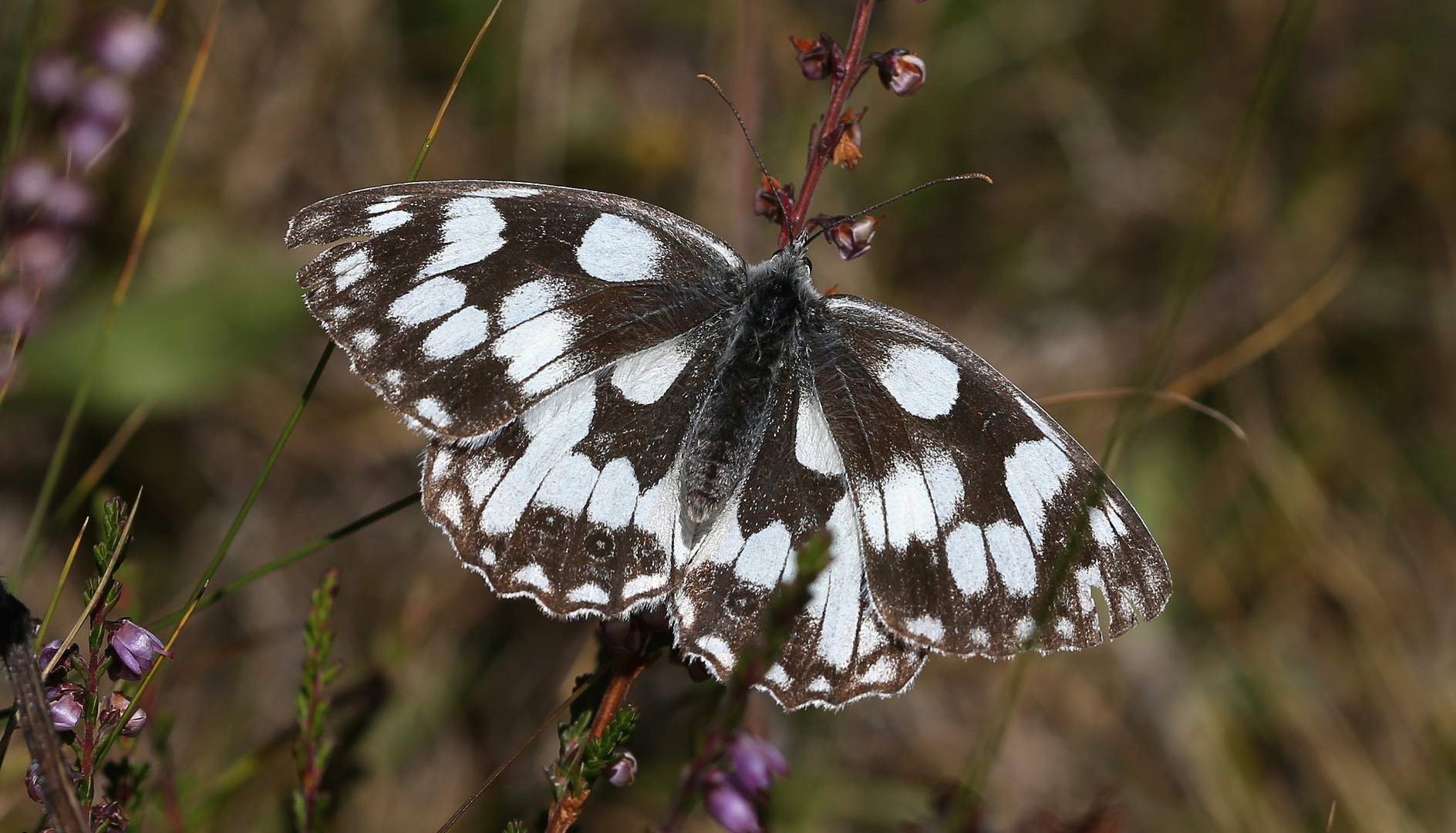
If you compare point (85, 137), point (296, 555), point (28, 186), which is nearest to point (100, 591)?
point (296, 555)

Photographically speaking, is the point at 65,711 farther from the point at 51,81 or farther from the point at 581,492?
the point at 51,81

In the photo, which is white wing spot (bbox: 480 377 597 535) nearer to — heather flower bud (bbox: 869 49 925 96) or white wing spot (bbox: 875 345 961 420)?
white wing spot (bbox: 875 345 961 420)

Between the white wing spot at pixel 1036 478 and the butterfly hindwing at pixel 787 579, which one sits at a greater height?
the white wing spot at pixel 1036 478

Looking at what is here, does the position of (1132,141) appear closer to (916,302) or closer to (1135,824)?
(916,302)

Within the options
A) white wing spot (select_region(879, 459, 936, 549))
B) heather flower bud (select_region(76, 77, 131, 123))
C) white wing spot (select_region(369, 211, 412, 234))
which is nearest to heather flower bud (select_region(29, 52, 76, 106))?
heather flower bud (select_region(76, 77, 131, 123))

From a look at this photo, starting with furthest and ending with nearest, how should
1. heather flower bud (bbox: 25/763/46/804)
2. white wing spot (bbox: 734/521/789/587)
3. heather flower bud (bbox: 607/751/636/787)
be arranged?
white wing spot (bbox: 734/521/789/587) → heather flower bud (bbox: 607/751/636/787) → heather flower bud (bbox: 25/763/46/804)

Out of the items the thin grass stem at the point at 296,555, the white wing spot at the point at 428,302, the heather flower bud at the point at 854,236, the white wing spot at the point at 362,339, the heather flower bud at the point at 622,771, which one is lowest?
the heather flower bud at the point at 622,771

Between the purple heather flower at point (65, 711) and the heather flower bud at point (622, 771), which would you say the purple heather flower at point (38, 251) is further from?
the heather flower bud at point (622, 771)

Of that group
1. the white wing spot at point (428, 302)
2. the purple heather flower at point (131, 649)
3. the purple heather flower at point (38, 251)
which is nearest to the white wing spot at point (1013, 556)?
the white wing spot at point (428, 302)
